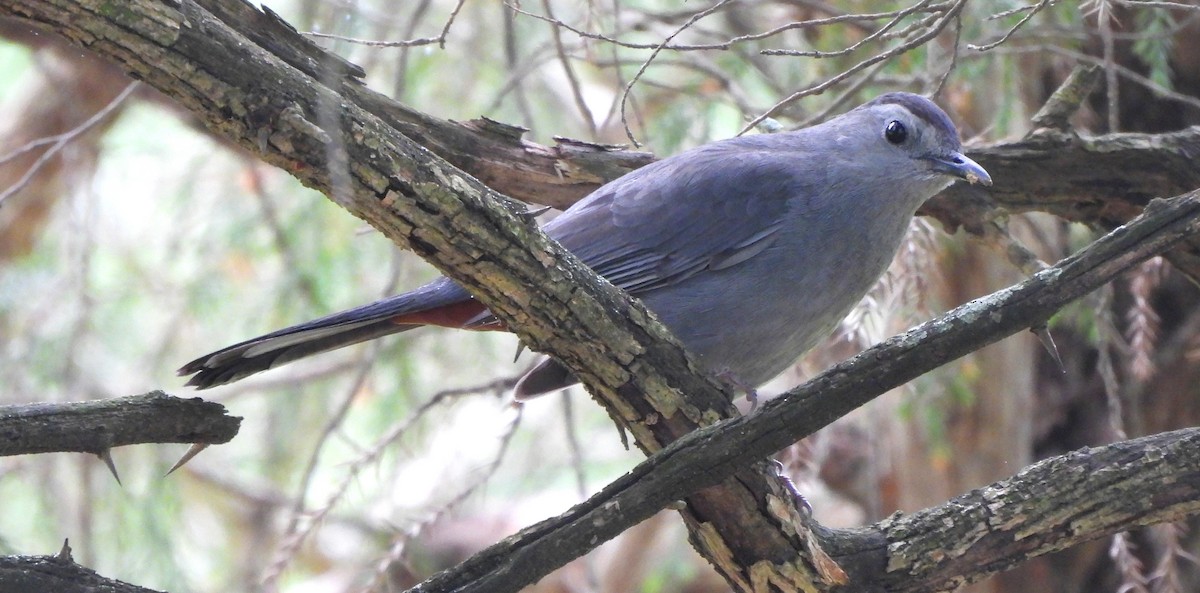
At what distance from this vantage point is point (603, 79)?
746cm

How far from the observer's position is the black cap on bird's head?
126 inches

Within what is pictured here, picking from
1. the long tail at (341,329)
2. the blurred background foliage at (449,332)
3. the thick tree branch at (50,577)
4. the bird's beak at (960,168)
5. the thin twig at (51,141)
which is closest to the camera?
the thick tree branch at (50,577)

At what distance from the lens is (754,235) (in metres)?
3.38

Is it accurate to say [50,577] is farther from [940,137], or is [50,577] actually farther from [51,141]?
[940,137]

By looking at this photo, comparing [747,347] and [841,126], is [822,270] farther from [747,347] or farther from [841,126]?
[841,126]

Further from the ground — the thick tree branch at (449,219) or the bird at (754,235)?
the bird at (754,235)

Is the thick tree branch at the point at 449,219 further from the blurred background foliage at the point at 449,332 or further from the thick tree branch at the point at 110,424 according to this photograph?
the blurred background foliage at the point at 449,332

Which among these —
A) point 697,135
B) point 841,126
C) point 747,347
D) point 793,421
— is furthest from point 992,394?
point 793,421

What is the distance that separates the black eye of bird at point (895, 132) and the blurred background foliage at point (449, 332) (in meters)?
0.37

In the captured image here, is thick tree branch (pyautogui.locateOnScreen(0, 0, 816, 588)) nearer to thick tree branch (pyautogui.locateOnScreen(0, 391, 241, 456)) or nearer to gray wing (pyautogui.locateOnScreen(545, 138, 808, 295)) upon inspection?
thick tree branch (pyautogui.locateOnScreen(0, 391, 241, 456))

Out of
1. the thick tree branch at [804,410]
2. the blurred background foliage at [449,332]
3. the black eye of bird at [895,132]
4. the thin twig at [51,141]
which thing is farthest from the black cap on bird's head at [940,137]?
the thin twig at [51,141]

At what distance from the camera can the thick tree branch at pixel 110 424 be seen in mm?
2295

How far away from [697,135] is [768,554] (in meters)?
3.24

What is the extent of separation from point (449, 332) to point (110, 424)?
427 centimetres
